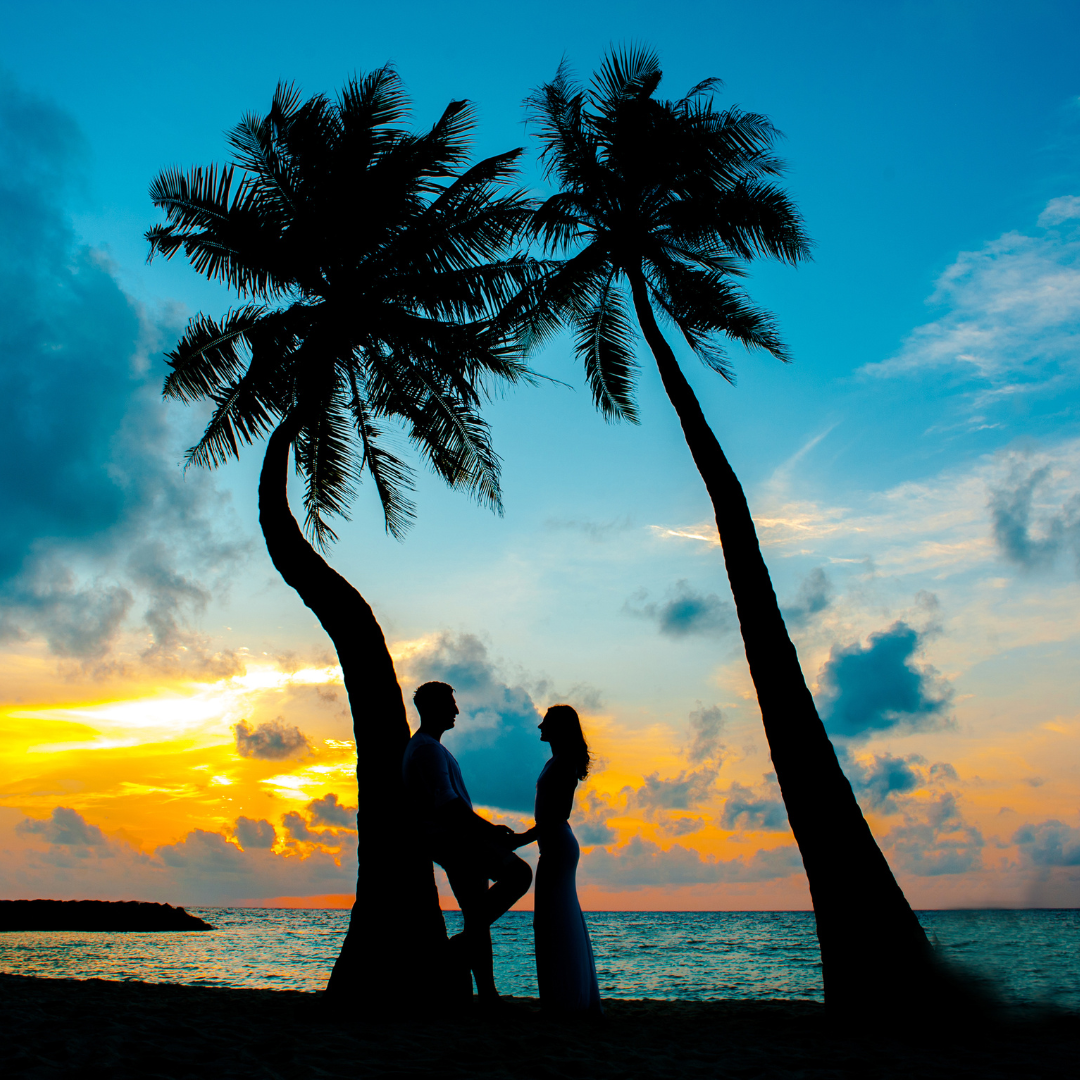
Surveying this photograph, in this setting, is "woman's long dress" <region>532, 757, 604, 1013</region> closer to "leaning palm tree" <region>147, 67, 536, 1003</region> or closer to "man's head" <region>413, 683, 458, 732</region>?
"man's head" <region>413, 683, 458, 732</region>

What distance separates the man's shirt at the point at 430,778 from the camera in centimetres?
569

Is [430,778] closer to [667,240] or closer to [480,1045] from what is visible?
[480,1045]

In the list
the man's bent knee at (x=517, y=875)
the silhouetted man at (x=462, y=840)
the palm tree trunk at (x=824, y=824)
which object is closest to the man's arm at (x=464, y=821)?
the silhouetted man at (x=462, y=840)

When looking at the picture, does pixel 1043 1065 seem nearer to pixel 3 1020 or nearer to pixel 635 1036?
pixel 635 1036

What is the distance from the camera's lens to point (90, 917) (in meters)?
50.7

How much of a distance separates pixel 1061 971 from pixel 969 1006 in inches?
938

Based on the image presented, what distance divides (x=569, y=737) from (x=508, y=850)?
93 cm

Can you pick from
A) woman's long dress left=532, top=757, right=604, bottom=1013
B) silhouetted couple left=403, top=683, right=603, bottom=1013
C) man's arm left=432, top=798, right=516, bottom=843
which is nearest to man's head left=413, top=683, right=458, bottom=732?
silhouetted couple left=403, top=683, right=603, bottom=1013

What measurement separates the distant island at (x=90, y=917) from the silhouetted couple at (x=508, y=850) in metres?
53.0

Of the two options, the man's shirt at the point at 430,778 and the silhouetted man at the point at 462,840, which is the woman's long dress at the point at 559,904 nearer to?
the silhouetted man at the point at 462,840

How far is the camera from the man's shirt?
5.69m

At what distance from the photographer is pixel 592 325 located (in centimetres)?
1270

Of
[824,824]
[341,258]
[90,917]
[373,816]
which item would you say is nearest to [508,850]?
[373,816]

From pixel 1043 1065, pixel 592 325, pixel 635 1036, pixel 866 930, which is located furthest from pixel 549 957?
pixel 592 325
